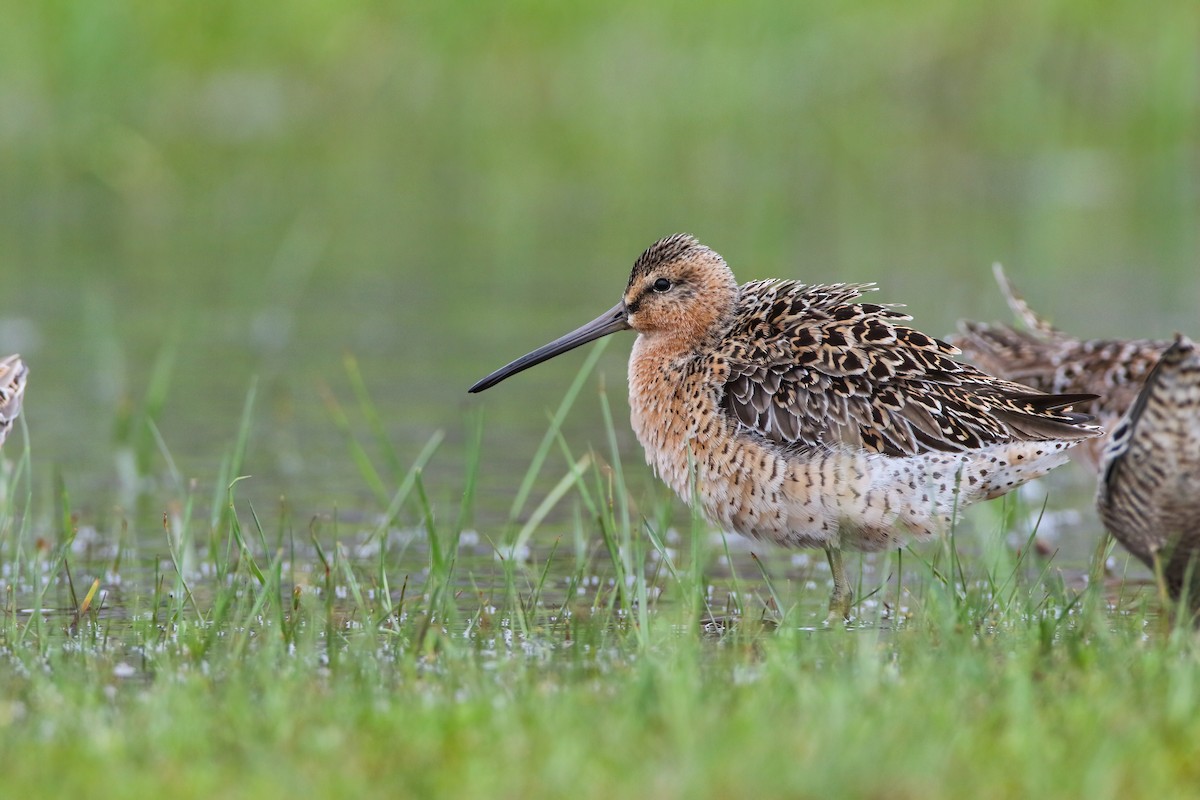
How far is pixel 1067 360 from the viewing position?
732 cm

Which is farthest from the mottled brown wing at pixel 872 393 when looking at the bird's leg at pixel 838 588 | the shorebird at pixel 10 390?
the shorebird at pixel 10 390

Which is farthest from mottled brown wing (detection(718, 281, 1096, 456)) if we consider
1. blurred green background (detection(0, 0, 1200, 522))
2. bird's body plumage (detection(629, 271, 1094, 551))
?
blurred green background (detection(0, 0, 1200, 522))

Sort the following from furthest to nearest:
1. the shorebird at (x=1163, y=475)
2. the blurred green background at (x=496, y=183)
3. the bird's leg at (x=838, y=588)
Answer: the blurred green background at (x=496, y=183), the bird's leg at (x=838, y=588), the shorebird at (x=1163, y=475)

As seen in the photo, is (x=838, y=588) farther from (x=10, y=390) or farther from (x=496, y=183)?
(x=496, y=183)

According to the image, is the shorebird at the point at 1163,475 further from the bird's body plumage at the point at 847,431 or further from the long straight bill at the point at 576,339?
the long straight bill at the point at 576,339

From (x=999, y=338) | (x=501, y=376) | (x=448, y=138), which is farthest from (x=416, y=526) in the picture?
(x=448, y=138)

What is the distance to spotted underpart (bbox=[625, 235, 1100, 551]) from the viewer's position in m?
5.45

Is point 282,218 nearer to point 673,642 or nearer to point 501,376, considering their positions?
point 501,376

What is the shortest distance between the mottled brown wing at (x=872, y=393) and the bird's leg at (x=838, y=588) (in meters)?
0.39

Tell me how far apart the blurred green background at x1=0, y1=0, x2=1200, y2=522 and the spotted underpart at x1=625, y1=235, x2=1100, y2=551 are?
195cm

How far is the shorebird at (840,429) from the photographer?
214 inches

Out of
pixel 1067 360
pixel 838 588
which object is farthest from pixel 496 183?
pixel 838 588

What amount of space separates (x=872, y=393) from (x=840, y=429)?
155 mm

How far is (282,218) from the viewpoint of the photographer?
1465 centimetres
